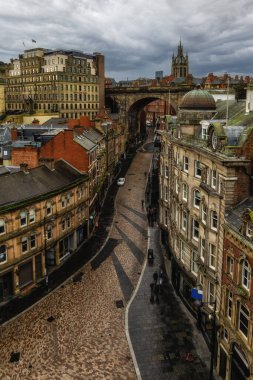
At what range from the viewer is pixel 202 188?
30.6m

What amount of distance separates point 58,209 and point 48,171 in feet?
17.6

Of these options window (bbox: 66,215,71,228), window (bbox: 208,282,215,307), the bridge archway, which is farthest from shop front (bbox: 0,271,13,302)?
the bridge archway

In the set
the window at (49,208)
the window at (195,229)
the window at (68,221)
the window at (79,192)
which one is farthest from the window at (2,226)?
the window at (195,229)

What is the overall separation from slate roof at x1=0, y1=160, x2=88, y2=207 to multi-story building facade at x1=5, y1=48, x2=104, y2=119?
239 feet

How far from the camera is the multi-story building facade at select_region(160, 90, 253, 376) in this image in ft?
85.3

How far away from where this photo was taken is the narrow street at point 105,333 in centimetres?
2670

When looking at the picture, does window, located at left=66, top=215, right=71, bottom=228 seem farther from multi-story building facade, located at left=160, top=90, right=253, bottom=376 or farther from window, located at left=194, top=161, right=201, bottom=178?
window, located at left=194, top=161, right=201, bottom=178

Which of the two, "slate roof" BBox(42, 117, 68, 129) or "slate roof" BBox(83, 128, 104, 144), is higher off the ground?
"slate roof" BBox(42, 117, 68, 129)

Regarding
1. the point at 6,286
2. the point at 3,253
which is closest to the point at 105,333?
the point at 6,286

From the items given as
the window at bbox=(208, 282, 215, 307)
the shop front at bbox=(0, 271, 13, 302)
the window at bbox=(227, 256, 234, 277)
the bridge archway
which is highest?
the bridge archway

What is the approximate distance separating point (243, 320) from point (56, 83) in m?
108

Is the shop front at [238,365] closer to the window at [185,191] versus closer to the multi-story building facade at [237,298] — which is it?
the multi-story building facade at [237,298]

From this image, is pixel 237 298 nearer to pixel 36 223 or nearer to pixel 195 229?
pixel 195 229

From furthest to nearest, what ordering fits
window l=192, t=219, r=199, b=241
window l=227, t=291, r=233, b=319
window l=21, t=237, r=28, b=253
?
window l=21, t=237, r=28, b=253 < window l=192, t=219, r=199, b=241 < window l=227, t=291, r=233, b=319
